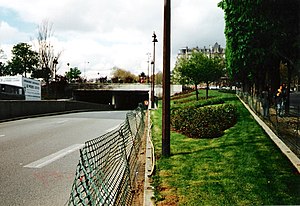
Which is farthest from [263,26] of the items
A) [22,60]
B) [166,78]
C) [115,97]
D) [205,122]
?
[22,60]

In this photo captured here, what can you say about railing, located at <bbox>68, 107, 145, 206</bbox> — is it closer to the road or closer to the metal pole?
the road

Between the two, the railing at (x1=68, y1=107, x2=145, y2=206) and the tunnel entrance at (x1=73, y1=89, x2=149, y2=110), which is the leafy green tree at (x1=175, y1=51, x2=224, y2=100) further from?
the tunnel entrance at (x1=73, y1=89, x2=149, y2=110)

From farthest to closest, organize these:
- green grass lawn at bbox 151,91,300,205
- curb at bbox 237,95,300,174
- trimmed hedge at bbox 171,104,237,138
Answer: trimmed hedge at bbox 171,104,237,138 < curb at bbox 237,95,300,174 < green grass lawn at bbox 151,91,300,205

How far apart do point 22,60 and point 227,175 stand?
90.7m

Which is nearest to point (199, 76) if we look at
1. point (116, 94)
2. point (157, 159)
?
point (157, 159)

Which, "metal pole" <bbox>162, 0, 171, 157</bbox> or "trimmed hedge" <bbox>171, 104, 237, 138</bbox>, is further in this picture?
"trimmed hedge" <bbox>171, 104, 237, 138</bbox>

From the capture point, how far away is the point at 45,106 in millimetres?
31938

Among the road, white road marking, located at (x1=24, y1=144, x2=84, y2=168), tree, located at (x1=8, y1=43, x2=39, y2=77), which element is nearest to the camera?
the road

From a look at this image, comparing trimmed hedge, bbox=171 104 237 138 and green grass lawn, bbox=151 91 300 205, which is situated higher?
trimmed hedge, bbox=171 104 237 138

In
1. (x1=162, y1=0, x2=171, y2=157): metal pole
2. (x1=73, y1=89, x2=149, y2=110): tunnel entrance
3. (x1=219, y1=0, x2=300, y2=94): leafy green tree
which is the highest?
(x1=219, y1=0, x2=300, y2=94): leafy green tree

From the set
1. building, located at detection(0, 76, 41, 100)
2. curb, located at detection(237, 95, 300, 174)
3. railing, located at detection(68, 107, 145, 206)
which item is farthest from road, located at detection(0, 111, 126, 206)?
building, located at detection(0, 76, 41, 100)

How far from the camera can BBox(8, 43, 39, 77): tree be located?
9106cm

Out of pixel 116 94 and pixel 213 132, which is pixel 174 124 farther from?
pixel 116 94

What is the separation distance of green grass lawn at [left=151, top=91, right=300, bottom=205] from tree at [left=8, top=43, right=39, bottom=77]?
281 feet
